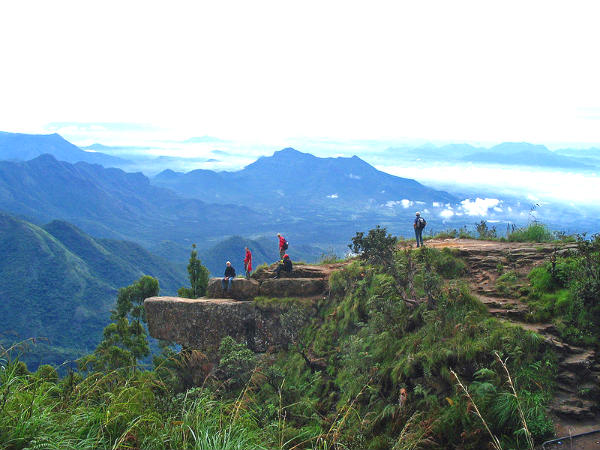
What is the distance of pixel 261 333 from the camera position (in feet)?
50.8

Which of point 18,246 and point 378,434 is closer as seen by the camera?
point 378,434

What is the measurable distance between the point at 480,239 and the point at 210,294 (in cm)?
1152

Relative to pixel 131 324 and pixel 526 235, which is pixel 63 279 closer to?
pixel 131 324

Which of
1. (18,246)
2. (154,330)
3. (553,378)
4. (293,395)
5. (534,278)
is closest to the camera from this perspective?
(553,378)

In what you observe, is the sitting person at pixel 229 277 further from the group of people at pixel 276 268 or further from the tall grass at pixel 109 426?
the tall grass at pixel 109 426

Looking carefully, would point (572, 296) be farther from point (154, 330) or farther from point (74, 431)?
point (154, 330)

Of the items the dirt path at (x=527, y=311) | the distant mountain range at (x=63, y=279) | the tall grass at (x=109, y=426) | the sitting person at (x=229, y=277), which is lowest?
the distant mountain range at (x=63, y=279)

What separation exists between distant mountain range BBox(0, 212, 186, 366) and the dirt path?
55.0 meters

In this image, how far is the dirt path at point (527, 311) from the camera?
20.7ft

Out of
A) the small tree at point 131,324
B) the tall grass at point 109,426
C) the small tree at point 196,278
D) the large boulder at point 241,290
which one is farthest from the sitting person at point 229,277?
the tall grass at point 109,426

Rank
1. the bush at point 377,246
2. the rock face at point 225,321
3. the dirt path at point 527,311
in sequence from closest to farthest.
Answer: the dirt path at point 527,311 < the bush at point 377,246 < the rock face at point 225,321

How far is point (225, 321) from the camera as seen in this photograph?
51.6ft

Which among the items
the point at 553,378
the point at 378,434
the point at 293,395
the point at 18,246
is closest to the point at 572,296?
the point at 553,378

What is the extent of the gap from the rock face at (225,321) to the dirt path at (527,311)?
6329 millimetres
